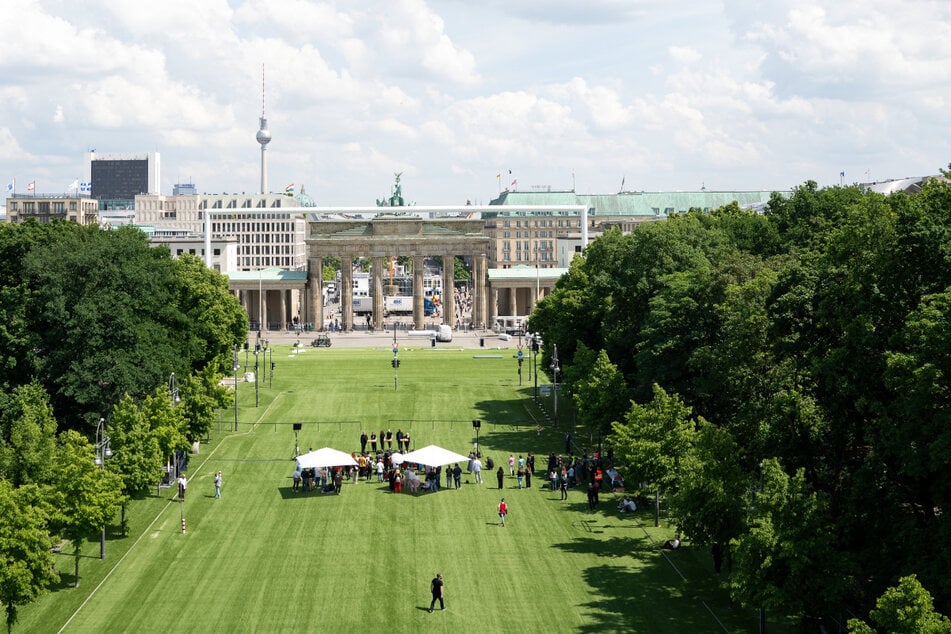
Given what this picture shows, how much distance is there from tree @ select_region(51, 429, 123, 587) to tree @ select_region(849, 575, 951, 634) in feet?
91.7

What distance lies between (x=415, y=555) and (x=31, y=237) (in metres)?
35.6

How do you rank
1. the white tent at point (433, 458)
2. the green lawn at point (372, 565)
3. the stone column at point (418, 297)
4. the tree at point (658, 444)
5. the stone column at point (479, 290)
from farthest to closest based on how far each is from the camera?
the stone column at point (479, 290) < the stone column at point (418, 297) < the white tent at point (433, 458) < the tree at point (658, 444) < the green lawn at point (372, 565)

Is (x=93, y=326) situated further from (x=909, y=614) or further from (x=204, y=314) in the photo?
(x=909, y=614)

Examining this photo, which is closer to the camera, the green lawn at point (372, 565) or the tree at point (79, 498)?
the green lawn at point (372, 565)

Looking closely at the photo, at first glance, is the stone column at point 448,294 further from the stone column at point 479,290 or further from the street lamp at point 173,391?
the street lamp at point 173,391

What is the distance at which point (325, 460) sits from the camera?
57.3 metres

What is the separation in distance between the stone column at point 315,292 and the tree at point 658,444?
404 feet

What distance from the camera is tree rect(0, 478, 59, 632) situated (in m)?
36.4

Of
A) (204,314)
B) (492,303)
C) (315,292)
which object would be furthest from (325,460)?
(492,303)

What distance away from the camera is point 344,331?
16750 centimetres

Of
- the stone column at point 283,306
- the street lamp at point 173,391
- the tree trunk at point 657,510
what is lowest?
the tree trunk at point 657,510

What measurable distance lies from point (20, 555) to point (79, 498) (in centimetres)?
585

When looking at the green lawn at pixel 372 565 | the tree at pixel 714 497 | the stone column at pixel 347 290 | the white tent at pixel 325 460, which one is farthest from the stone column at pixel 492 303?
the tree at pixel 714 497

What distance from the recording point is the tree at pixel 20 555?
1435 inches
